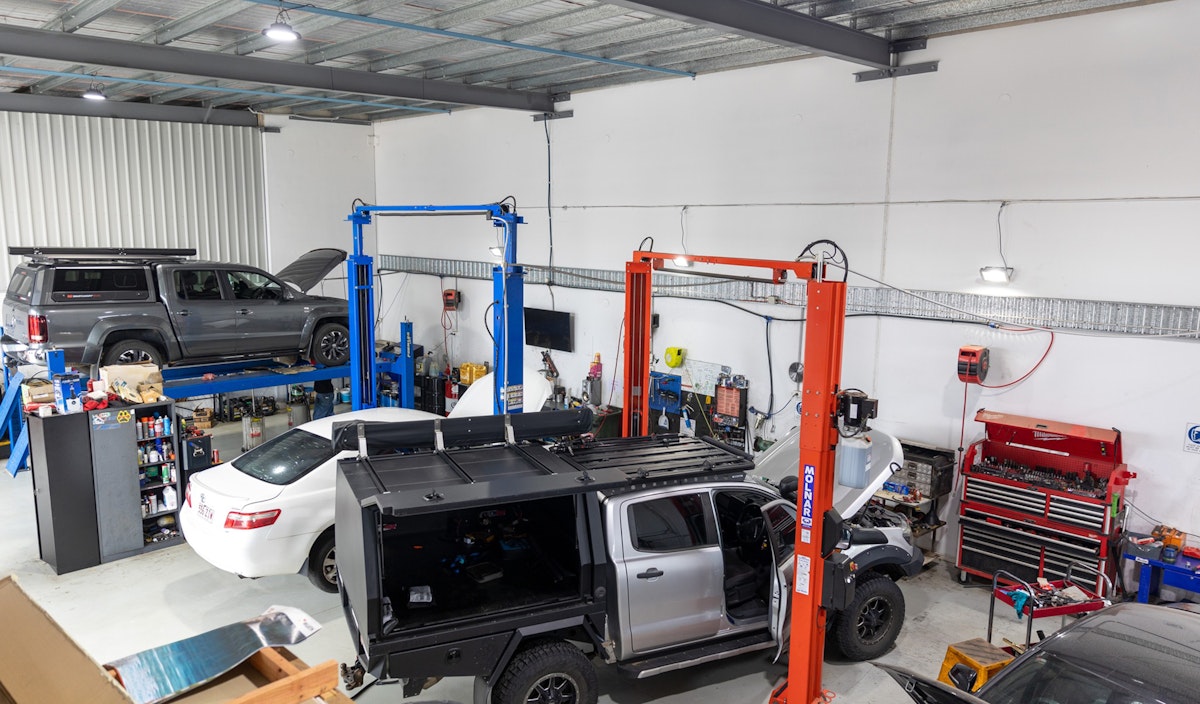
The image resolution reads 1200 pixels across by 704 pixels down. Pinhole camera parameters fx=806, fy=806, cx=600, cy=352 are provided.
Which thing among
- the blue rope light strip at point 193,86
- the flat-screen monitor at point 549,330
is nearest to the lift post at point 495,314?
the blue rope light strip at point 193,86

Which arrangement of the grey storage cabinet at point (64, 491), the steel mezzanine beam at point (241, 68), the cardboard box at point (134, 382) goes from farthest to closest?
the cardboard box at point (134, 382) < the grey storage cabinet at point (64, 491) < the steel mezzanine beam at point (241, 68)

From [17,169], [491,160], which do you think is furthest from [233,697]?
[17,169]

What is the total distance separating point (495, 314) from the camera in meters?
8.55

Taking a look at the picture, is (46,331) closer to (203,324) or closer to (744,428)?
(203,324)

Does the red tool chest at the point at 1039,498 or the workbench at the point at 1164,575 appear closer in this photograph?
the workbench at the point at 1164,575

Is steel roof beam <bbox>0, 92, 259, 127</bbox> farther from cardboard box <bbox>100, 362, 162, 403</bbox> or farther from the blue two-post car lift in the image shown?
cardboard box <bbox>100, 362, 162, 403</bbox>

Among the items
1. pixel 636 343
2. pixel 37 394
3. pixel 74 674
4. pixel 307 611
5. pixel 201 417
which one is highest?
pixel 636 343

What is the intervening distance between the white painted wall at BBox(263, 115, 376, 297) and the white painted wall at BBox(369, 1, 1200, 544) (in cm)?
525

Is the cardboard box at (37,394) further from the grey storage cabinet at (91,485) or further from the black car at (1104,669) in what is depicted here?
the black car at (1104,669)

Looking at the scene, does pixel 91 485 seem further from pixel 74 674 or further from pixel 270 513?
pixel 74 674

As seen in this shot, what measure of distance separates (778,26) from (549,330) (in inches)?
262

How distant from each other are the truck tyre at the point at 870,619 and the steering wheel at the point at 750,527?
0.78 meters

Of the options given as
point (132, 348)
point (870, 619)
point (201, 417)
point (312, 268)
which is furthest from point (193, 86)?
point (870, 619)

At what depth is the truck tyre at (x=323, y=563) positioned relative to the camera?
263 inches
